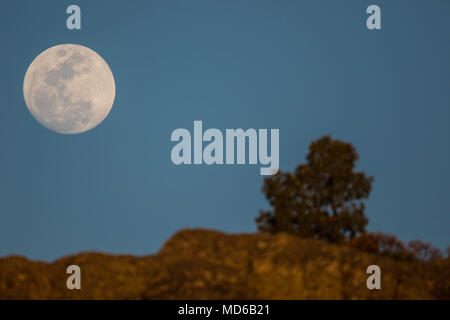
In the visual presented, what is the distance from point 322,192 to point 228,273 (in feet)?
71.6

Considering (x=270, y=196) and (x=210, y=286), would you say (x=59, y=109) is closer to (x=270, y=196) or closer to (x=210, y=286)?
(x=270, y=196)

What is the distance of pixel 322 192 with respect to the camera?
3812cm

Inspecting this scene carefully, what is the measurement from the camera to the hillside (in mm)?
16828

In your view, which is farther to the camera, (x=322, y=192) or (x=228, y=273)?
(x=322, y=192)

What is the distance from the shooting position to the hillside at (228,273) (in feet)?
55.2

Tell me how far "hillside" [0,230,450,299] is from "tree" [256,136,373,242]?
1531 cm

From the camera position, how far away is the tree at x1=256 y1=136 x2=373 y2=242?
37594 mm

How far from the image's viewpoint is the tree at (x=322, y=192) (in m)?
37.6

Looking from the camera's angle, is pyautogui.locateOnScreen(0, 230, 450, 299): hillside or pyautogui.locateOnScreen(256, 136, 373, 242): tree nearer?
pyautogui.locateOnScreen(0, 230, 450, 299): hillside

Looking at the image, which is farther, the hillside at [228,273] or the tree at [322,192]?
the tree at [322,192]

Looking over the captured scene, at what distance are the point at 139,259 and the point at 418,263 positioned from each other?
36.5ft

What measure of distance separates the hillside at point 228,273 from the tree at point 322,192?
15309 mm
